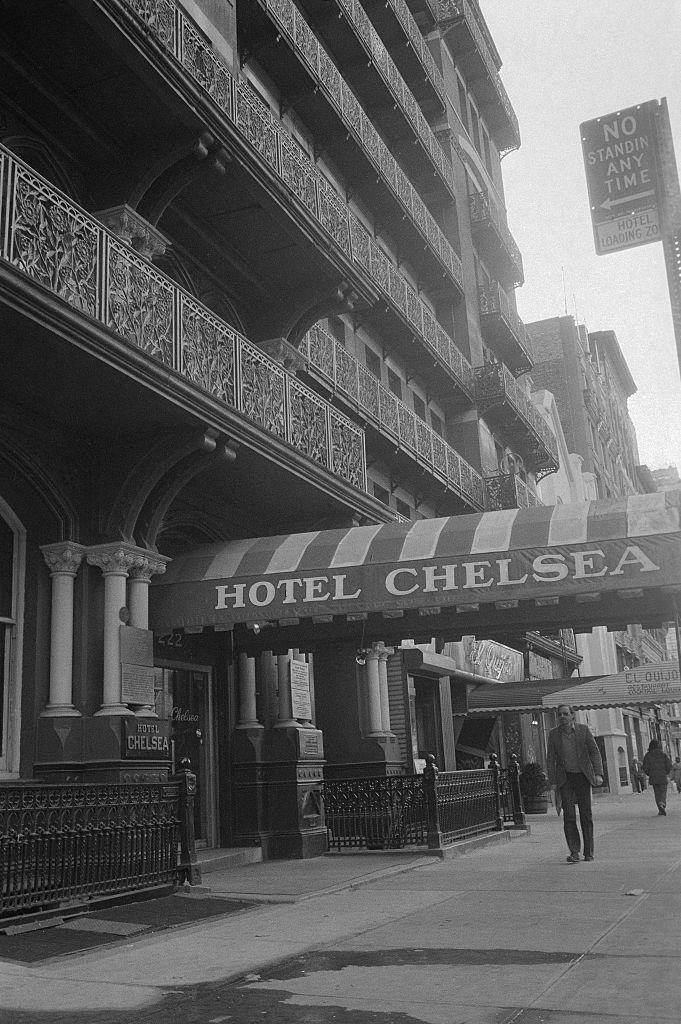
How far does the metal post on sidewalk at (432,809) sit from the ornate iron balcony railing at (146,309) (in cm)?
453

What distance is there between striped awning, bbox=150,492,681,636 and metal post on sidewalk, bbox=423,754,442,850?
280 centimetres

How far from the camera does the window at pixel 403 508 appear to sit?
80.2 ft

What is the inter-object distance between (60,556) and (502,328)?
77.3 ft

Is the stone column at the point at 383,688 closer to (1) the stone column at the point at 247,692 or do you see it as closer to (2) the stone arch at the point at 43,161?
(1) the stone column at the point at 247,692

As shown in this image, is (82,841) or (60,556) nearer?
(82,841)

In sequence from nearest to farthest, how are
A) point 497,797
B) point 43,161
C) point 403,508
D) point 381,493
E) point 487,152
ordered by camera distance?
point 43,161, point 497,797, point 381,493, point 403,508, point 487,152

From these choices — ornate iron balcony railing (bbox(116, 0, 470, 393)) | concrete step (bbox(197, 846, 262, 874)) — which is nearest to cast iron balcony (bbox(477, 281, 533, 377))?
ornate iron balcony railing (bbox(116, 0, 470, 393))

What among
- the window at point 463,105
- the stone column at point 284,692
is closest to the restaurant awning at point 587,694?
→ the stone column at point 284,692

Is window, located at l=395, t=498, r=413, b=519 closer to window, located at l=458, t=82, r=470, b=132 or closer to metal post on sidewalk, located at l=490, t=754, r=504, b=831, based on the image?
metal post on sidewalk, located at l=490, t=754, r=504, b=831

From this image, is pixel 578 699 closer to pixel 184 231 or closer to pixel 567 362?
pixel 184 231

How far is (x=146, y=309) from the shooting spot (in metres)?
11.5

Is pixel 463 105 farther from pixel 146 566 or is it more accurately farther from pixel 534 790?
pixel 146 566

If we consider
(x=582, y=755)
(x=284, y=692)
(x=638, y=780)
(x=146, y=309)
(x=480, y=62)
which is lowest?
(x=638, y=780)

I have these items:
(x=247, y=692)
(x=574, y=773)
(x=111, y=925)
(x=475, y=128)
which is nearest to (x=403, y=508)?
(x=247, y=692)
